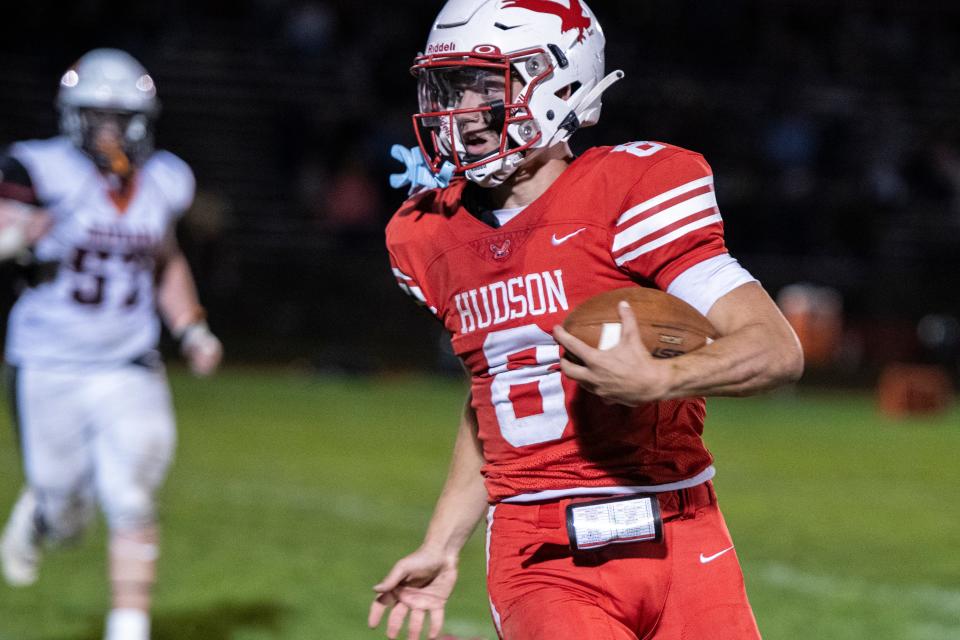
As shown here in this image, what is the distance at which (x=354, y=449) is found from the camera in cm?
965

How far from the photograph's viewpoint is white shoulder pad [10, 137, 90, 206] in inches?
187

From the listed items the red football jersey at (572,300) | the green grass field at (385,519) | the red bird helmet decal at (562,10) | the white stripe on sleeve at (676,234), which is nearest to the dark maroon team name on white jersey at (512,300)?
the red football jersey at (572,300)

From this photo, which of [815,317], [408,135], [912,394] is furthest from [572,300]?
[408,135]

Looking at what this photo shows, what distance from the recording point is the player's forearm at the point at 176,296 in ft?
16.7

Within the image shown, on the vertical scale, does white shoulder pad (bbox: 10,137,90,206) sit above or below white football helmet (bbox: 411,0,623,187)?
below

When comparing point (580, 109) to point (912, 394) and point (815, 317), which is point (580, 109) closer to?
point (912, 394)

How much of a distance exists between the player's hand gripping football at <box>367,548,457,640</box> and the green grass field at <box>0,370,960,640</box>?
1.98 metres

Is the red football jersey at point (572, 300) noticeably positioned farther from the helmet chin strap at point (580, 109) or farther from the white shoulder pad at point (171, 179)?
the white shoulder pad at point (171, 179)

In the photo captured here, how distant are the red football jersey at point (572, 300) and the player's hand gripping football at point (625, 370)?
338mm

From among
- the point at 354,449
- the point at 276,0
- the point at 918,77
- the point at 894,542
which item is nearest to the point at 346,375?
the point at 354,449

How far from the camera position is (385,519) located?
23.9 feet

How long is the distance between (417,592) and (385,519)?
4.36 m

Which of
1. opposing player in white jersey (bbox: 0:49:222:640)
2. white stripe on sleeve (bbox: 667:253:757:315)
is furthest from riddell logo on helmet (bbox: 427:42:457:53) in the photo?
opposing player in white jersey (bbox: 0:49:222:640)

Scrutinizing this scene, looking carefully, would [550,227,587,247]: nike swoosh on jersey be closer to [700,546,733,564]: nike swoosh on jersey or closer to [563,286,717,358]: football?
[563,286,717,358]: football
